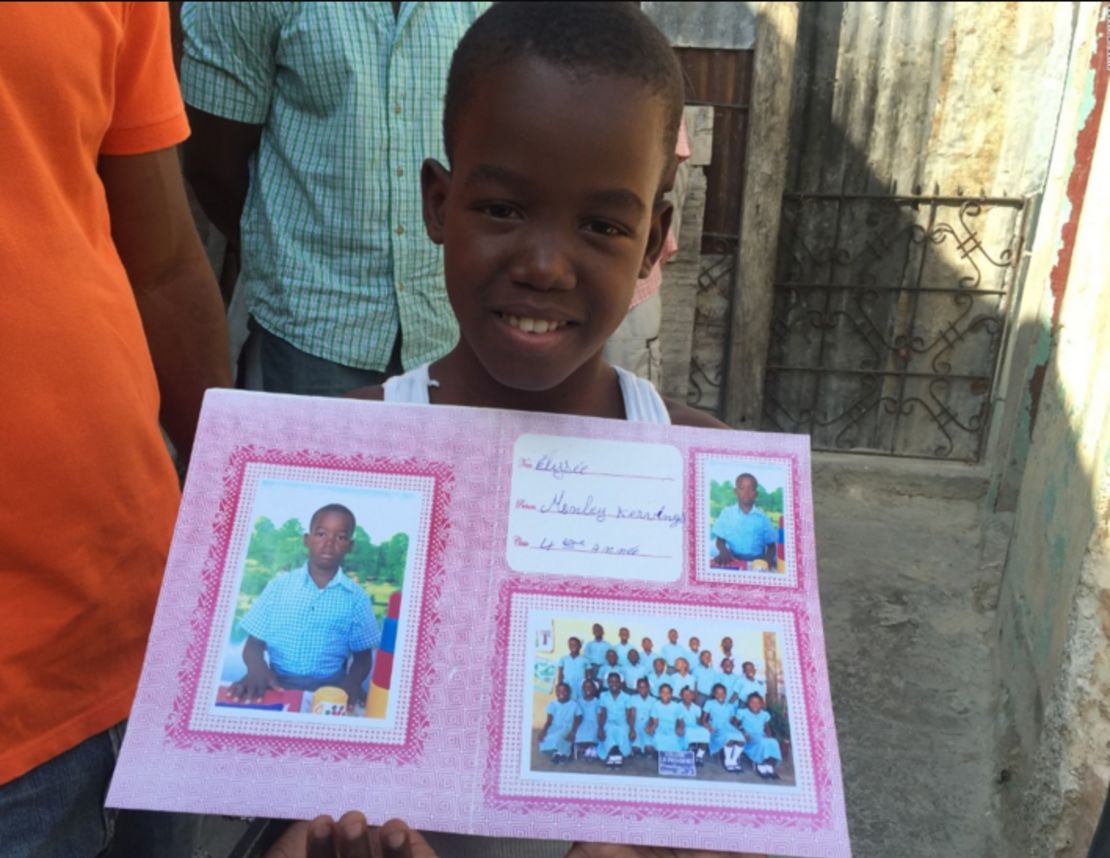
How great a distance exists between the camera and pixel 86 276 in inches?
43.3

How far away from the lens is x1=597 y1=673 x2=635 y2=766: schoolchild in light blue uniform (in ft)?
→ 3.40

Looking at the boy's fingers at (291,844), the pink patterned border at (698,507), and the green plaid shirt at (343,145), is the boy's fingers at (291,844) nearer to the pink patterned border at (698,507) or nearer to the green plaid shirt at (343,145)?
the pink patterned border at (698,507)

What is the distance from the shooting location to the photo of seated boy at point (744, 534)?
1.12 metres

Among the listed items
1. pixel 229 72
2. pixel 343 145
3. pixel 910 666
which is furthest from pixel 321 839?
pixel 910 666

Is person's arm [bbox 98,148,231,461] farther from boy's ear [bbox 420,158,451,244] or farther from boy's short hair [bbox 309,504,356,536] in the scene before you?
boy's short hair [bbox 309,504,356,536]

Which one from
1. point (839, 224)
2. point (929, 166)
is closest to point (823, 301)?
point (839, 224)

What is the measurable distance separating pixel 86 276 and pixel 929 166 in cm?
398

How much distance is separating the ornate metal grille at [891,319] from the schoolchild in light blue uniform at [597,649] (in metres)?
3.72

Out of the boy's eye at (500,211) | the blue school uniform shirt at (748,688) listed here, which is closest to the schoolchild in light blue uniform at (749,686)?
the blue school uniform shirt at (748,688)

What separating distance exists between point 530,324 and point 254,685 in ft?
1.62

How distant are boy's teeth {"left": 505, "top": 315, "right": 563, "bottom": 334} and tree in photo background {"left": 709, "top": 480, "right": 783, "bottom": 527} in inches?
10.1

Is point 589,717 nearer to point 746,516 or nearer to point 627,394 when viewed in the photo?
point 746,516

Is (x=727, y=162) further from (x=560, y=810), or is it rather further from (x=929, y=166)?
(x=560, y=810)

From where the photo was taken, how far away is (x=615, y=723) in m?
1.05
